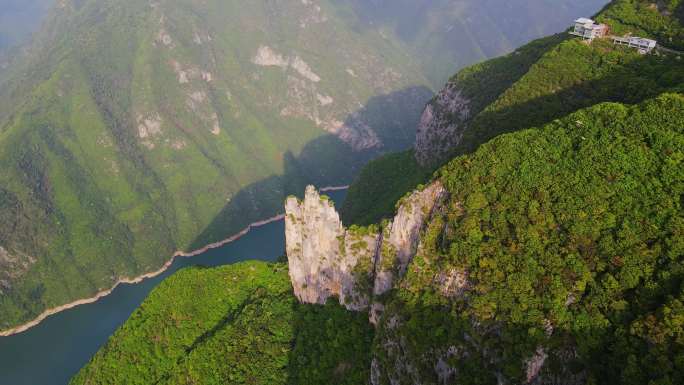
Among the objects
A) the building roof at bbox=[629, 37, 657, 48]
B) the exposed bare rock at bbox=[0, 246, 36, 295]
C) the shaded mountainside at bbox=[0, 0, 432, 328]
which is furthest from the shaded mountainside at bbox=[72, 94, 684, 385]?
the exposed bare rock at bbox=[0, 246, 36, 295]

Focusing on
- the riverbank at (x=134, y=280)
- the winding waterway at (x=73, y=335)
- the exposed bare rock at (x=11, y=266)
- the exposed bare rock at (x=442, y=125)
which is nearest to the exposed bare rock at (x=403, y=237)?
the exposed bare rock at (x=442, y=125)

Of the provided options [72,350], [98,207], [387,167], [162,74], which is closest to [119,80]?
[162,74]

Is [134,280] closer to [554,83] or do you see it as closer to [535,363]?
[554,83]

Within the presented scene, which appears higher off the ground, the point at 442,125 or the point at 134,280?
the point at 442,125

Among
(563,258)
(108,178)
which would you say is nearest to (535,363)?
(563,258)

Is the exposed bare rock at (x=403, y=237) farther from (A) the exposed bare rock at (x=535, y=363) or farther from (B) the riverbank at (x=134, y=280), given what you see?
(B) the riverbank at (x=134, y=280)

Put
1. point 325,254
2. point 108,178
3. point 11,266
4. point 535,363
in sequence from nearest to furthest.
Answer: point 535,363, point 325,254, point 11,266, point 108,178

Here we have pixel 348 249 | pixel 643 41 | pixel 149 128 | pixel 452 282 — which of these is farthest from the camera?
pixel 149 128

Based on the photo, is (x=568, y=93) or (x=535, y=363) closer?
(x=535, y=363)

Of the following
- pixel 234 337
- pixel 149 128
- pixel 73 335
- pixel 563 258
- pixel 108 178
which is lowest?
pixel 234 337
